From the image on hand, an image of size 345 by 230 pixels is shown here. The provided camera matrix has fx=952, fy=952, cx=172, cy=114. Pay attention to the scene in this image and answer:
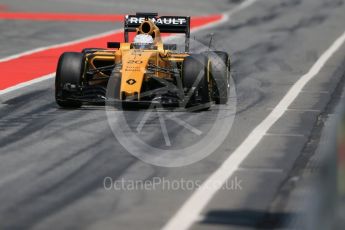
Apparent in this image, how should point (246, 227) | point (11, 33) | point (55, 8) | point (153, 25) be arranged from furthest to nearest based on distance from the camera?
point (55, 8), point (11, 33), point (153, 25), point (246, 227)

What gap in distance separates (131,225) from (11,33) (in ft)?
77.2

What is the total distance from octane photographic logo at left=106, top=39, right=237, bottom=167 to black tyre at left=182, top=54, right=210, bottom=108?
2 centimetres

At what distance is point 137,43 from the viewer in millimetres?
17281

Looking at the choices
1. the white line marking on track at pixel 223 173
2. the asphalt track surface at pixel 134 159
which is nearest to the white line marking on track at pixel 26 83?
the asphalt track surface at pixel 134 159

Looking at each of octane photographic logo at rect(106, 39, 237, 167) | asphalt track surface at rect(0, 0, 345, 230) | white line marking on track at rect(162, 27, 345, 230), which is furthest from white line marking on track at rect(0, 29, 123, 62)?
octane photographic logo at rect(106, 39, 237, 167)

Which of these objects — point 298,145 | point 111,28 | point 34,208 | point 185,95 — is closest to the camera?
point 34,208

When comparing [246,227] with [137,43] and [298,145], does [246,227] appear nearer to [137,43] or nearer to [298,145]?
[298,145]

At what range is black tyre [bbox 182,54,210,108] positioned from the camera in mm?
16297

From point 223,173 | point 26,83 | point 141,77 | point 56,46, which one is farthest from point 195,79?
point 56,46

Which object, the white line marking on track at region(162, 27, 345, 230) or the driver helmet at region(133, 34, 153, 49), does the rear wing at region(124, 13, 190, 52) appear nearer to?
the driver helmet at region(133, 34, 153, 49)

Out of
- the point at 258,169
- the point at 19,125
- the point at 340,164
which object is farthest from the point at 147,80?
the point at 340,164

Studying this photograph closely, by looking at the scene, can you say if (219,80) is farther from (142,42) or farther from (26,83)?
(26,83)

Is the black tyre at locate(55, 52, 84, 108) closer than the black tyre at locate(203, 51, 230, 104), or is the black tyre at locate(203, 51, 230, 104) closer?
the black tyre at locate(55, 52, 84, 108)

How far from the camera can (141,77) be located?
16188 mm
